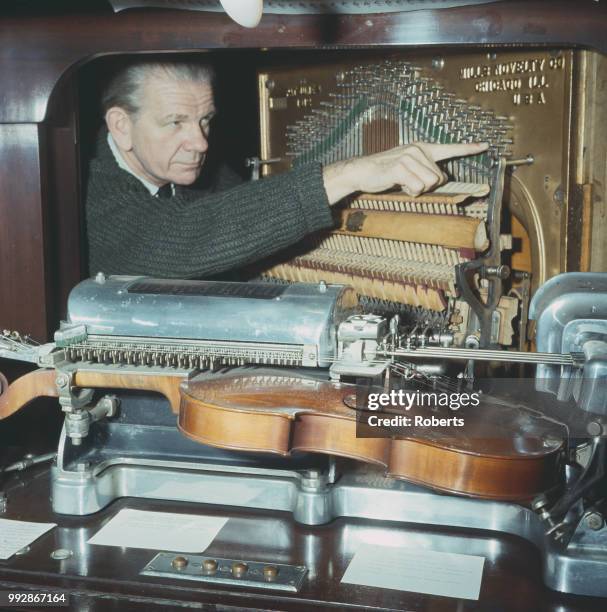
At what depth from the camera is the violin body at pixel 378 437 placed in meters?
1.47

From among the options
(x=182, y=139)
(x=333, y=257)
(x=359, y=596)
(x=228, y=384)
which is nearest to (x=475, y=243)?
(x=333, y=257)

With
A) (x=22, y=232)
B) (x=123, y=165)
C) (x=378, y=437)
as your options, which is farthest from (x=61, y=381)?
(x=123, y=165)

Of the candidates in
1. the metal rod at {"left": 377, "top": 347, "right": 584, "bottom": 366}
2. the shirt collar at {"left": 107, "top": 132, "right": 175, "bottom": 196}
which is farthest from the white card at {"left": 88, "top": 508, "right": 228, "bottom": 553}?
the shirt collar at {"left": 107, "top": 132, "right": 175, "bottom": 196}

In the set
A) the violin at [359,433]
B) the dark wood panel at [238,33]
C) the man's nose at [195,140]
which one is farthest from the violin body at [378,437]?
the man's nose at [195,140]

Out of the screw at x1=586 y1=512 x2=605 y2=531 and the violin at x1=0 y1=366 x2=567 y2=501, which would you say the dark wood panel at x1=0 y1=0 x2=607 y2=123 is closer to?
the violin at x1=0 y1=366 x2=567 y2=501

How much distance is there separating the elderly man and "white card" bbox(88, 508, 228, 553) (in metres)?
0.87

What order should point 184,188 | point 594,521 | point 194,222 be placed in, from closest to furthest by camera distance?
point 594,521
point 194,222
point 184,188

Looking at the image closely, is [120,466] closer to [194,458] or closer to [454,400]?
[194,458]

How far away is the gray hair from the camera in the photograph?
110 inches

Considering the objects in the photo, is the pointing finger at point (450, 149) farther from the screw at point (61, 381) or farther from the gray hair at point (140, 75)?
the screw at point (61, 381)

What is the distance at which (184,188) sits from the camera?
3.09 metres

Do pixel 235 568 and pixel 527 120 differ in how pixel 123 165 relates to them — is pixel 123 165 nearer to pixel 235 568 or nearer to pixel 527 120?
pixel 527 120

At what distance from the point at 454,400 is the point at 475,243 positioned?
1.91 feet

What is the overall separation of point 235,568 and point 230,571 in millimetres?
14
